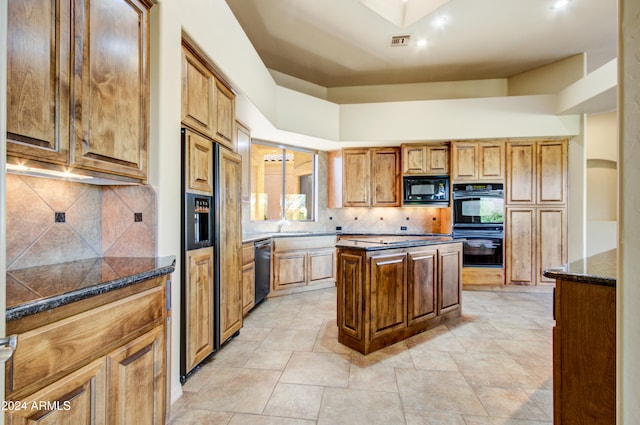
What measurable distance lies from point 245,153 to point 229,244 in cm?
185

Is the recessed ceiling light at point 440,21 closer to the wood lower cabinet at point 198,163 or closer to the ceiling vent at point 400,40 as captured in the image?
the ceiling vent at point 400,40

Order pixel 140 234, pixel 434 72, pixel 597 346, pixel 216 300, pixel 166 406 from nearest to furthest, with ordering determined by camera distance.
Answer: pixel 597 346 → pixel 166 406 → pixel 140 234 → pixel 216 300 → pixel 434 72

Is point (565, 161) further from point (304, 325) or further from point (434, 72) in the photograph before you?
point (304, 325)

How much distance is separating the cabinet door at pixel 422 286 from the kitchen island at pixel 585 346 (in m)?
1.38

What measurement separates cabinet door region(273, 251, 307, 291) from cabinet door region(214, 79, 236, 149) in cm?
193

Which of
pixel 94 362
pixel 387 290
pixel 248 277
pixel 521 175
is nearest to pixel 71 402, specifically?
pixel 94 362

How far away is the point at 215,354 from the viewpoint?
2346 millimetres

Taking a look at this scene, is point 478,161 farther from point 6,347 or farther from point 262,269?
point 6,347

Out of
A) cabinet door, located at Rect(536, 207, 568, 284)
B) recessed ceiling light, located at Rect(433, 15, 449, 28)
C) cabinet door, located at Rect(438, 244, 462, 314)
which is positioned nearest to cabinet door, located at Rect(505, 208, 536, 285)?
cabinet door, located at Rect(536, 207, 568, 284)

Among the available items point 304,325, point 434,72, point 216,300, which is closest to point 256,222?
point 304,325

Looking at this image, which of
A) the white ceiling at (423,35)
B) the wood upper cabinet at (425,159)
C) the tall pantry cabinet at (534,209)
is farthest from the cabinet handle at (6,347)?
the tall pantry cabinet at (534,209)

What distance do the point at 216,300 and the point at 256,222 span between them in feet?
7.68

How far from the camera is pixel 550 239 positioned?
14.2ft

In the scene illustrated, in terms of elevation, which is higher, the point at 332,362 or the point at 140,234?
the point at 140,234
